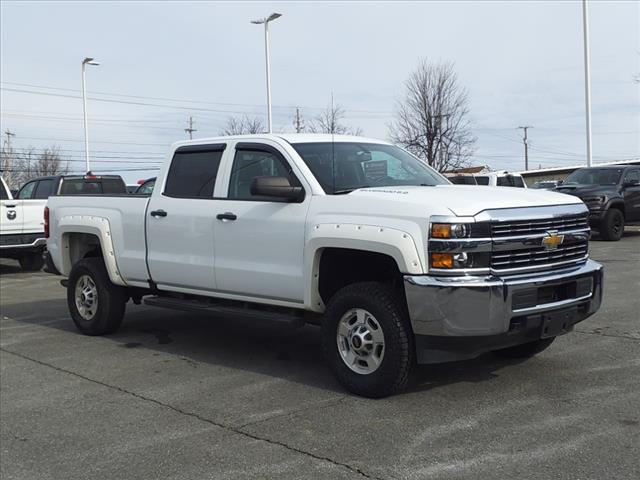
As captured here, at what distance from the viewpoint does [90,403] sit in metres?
5.41

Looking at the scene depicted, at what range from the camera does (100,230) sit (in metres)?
7.51

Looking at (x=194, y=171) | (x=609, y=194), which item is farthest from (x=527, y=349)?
(x=609, y=194)

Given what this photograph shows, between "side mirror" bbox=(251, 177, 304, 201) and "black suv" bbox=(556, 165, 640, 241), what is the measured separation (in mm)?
12040

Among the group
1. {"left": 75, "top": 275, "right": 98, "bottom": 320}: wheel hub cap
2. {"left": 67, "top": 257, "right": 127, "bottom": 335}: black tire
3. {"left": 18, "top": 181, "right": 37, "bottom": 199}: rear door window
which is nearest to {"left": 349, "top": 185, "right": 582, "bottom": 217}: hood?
{"left": 67, "top": 257, "right": 127, "bottom": 335}: black tire

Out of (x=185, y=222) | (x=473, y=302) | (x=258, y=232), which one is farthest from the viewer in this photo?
(x=185, y=222)

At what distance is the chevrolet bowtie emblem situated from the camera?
500 centimetres

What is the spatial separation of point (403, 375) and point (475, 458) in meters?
1.10

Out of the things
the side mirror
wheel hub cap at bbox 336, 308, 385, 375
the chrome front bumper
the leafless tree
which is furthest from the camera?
the leafless tree

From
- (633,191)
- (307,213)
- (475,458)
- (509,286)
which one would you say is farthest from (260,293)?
(633,191)

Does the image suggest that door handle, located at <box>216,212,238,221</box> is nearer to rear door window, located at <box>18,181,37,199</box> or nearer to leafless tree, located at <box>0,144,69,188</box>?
rear door window, located at <box>18,181,37,199</box>

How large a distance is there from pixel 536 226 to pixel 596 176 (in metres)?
13.6

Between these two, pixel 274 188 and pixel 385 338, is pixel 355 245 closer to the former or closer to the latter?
pixel 385 338

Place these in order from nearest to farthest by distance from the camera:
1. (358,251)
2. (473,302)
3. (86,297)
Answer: (473,302) → (358,251) → (86,297)

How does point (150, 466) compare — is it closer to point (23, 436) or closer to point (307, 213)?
point (23, 436)
